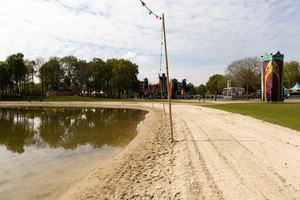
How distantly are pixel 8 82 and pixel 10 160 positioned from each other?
6983 cm

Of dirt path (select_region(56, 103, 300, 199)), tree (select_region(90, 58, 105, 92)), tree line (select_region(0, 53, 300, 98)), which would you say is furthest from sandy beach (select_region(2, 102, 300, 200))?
tree (select_region(90, 58, 105, 92))

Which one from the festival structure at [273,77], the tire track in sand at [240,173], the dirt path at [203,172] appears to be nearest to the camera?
the tire track in sand at [240,173]

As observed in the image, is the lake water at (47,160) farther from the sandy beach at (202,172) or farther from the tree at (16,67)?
the tree at (16,67)

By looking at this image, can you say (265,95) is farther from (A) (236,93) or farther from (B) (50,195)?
(B) (50,195)

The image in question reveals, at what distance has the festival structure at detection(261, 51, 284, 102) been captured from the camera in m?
29.9

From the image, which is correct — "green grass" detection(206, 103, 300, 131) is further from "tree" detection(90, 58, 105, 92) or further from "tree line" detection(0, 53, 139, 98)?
"tree" detection(90, 58, 105, 92)

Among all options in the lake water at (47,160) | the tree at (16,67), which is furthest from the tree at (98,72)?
the lake water at (47,160)

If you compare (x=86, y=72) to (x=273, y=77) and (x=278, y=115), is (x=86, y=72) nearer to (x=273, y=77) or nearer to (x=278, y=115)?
(x=273, y=77)

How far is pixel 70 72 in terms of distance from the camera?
72625mm

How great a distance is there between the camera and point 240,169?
464cm

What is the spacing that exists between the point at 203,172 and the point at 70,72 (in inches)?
3028

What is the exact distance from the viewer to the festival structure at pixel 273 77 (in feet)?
98.0

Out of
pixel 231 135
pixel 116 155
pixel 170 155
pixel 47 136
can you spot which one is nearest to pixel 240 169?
pixel 170 155

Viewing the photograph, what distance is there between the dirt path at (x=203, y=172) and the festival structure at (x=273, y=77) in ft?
89.0
